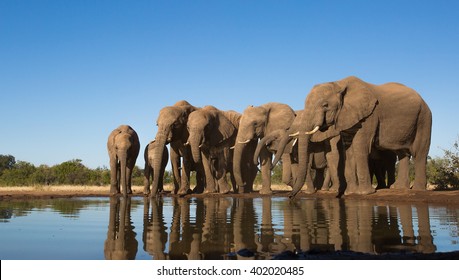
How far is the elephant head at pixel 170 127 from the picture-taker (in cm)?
1961

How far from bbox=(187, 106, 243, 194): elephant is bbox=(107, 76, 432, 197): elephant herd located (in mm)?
41

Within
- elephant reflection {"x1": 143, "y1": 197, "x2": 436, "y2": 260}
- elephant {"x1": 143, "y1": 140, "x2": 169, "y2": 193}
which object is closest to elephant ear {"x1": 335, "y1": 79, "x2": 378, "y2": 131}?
elephant reflection {"x1": 143, "y1": 197, "x2": 436, "y2": 260}

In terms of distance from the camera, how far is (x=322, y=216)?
8688 millimetres

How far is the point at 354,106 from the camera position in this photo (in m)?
15.4

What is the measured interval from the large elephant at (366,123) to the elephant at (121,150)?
8.16m

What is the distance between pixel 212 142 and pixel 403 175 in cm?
793

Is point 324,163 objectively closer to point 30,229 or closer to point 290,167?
point 290,167

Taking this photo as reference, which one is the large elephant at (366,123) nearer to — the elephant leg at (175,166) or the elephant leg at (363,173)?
the elephant leg at (363,173)

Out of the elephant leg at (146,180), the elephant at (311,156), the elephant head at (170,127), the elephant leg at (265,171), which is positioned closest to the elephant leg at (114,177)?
the elephant leg at (146,180)

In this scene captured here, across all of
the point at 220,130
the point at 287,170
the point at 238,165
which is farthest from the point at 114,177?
the point at 287,170

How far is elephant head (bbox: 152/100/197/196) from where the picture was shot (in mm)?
19609

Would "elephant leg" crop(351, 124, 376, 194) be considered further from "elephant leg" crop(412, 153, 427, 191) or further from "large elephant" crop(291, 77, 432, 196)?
"elephant leg" crop(412, 153, 427, 191)

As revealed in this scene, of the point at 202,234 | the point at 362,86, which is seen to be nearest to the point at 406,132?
the point at 362,86

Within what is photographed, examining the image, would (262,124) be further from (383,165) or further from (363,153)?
(363,153)
